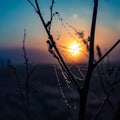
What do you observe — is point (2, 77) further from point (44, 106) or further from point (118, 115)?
point (118, 115)

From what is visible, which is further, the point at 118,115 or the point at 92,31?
the point at 92,31

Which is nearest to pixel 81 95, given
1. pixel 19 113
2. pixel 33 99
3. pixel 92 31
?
pixel 92 31

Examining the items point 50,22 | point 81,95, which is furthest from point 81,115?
point 50,22

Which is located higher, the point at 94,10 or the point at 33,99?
the point at 94,10

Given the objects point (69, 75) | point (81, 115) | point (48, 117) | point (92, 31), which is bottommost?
point (48, 117)

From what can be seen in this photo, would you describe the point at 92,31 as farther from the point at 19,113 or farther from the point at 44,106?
the point at 44,106

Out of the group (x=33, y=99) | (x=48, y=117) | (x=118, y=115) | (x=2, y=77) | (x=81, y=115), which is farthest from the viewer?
(x=2, y=77)

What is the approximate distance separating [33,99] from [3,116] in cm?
1350

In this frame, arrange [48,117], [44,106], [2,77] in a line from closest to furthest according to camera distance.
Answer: [48,117] → [44,106] → [2,77]

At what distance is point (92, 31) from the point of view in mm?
2027

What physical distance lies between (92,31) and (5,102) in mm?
41125

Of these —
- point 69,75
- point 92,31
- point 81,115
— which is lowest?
point 81,115

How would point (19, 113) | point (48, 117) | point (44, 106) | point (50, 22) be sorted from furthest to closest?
point (44, 106) → point (19, 113) → point (48, 117) → point (50, 22)

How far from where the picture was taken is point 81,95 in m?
Result: 2.03
